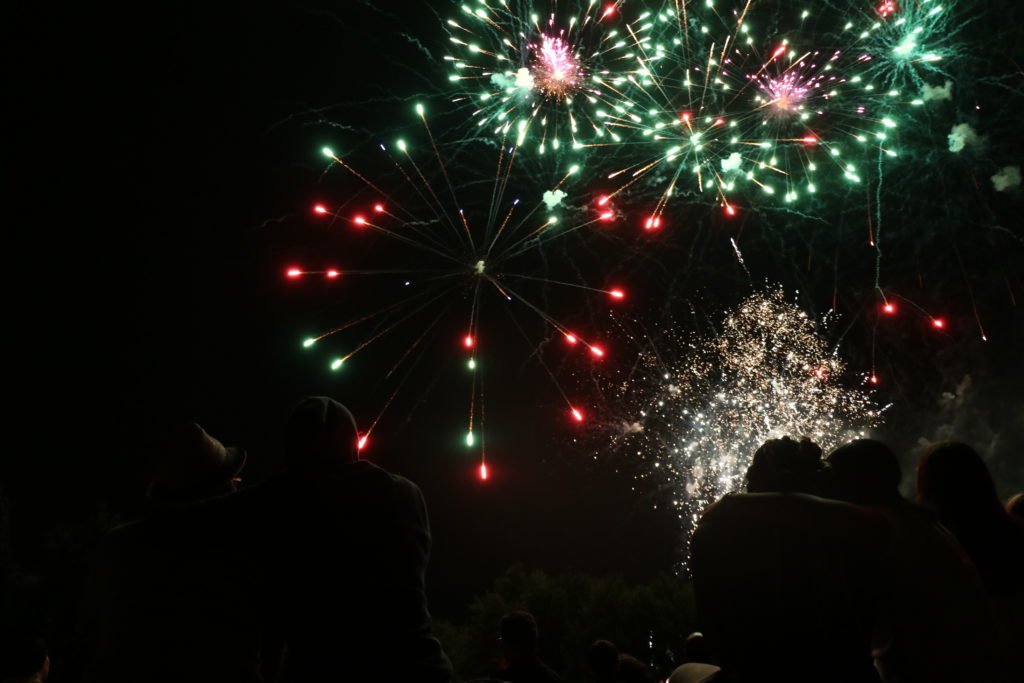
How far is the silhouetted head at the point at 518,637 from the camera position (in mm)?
4402

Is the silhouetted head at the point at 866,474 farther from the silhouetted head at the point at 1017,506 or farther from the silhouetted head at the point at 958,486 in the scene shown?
the silhouetted head at the point at 1017,506

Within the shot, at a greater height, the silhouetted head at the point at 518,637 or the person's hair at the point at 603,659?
the silhouetted head at the point at 518,637

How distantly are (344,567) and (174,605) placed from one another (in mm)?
631

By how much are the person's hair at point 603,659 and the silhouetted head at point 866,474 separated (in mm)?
2519

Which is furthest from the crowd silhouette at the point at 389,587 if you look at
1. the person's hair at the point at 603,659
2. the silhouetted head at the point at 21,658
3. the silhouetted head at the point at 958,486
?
the silhouetted head at the point at 21,658

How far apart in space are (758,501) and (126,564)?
2292mm

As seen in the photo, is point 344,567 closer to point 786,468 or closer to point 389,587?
point 389,587

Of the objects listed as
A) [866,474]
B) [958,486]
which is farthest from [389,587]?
[958,486]

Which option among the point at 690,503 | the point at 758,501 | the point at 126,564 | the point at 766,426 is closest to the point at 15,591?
the point at 690,503

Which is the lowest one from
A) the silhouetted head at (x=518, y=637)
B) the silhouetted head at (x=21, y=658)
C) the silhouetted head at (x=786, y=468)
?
the silhouetted head at (x=518, y=637)

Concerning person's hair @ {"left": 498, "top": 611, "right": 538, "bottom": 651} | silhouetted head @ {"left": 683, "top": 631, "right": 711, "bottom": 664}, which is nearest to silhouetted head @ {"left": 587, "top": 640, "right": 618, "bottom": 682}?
silhouetted head @ {"left": 683, "top": 631, "right": 711, "bottom": 664}

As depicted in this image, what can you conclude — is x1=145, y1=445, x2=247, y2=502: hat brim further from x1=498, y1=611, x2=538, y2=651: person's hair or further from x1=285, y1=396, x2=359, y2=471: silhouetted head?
x1=498, y1=611, x2=538, y2=651: person's hair

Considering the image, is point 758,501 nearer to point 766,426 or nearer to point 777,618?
point 777,618

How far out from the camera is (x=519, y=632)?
4.44 metres
